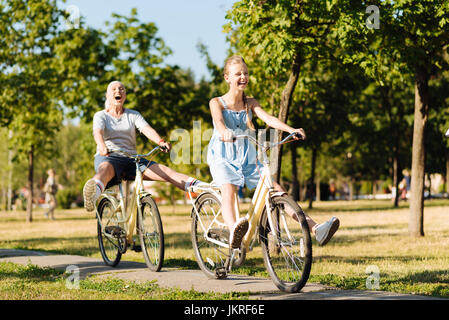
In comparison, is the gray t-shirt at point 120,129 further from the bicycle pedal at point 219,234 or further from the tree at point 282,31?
the tree at point 282,31

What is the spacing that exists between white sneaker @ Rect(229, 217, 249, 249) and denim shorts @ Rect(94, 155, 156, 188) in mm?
2089

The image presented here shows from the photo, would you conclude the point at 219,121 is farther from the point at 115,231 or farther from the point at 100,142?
the point at 115,231

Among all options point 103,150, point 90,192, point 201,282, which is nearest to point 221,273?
point 201,282

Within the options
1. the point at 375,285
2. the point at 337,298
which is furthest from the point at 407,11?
the point at 337,298

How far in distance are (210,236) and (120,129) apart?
6.65ft

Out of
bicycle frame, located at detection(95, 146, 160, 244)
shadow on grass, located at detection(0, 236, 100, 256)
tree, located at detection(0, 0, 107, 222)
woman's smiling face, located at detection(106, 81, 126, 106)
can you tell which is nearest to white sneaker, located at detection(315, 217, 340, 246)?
Answer: bicycle frame, located at detection(95, 146, 160, 244)

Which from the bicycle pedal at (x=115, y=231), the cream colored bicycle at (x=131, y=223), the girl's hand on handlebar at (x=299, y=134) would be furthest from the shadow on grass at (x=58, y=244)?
the girl's hand on handlebar at (x=299, y=134)

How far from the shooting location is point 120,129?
25.0 feet

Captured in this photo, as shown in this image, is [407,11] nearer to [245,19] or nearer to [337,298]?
[245,19]

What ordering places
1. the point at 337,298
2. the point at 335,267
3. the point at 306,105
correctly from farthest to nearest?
1. the point at 306,105
2. the point at 335,267
3. the point at 337,298

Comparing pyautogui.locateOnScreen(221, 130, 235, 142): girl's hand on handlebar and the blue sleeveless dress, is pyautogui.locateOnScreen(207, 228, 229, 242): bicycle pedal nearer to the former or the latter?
the blue sleeveless dress

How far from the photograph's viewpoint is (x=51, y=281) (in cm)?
678

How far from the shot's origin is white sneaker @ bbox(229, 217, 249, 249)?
5.56 m

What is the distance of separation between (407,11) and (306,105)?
692 inches
